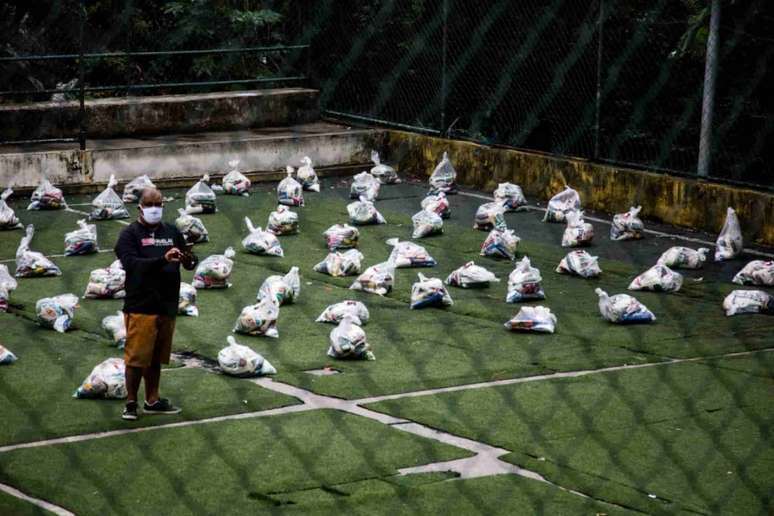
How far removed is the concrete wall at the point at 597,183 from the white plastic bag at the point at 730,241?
2.01 feet

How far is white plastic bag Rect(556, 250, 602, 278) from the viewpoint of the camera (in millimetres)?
10750

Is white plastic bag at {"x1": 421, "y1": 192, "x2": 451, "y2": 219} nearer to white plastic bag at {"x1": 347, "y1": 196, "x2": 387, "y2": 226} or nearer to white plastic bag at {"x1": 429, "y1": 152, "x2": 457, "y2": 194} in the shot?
white plastic bag at {"x1": 347, "y1": 196, "x2": 387, "y2": 226}

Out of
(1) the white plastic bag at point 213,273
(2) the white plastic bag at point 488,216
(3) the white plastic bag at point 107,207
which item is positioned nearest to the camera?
(1) the white plastic bag at point 213,273

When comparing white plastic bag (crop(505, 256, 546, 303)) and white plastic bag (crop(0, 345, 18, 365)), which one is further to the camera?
white plastic bag (crop(505, 256, 546, 303))

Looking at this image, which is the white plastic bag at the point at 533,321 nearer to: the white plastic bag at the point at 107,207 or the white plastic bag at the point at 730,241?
the white plastic bag at the point at 730,241

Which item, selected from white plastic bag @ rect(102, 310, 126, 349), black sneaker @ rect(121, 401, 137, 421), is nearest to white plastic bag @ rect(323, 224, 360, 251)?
white plastic bag @ rect(102, 310, 126, 349)

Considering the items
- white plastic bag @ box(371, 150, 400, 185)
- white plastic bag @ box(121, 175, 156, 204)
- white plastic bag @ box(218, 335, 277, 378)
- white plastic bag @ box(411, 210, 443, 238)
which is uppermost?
white plastic bag @ box(218, 335, 277, 378)

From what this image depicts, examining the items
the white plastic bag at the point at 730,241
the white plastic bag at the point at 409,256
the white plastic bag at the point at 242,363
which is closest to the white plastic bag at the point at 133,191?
the white plastic bag at the point at 409,256

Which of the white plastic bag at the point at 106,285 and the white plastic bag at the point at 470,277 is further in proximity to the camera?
the white plastic bag at the point at 470,277

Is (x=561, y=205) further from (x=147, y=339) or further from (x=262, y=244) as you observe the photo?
(x=147, y=339)

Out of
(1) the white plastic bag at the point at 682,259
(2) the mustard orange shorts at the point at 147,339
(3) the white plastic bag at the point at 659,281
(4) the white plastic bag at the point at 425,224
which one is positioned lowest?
(4) the white plastic bag at the point at 425,224

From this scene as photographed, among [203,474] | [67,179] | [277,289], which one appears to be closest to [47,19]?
[67,179]

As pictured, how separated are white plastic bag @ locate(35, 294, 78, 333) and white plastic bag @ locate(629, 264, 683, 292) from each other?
165 inches

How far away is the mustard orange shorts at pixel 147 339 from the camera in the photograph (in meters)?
7.18
